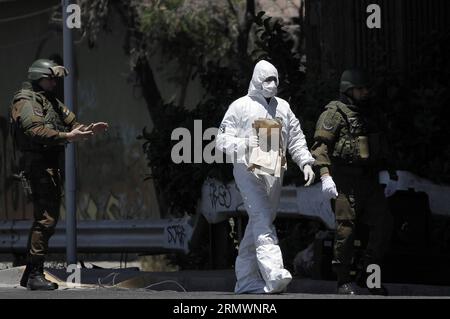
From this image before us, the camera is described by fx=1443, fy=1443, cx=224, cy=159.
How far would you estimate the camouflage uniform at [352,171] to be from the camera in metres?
12.2

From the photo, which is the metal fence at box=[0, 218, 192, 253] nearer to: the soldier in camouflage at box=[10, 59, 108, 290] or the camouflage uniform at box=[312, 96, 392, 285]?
the soldier in camouflage at box=[10, 59, 108, 290]

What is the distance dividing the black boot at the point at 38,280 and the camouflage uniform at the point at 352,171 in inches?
99.7

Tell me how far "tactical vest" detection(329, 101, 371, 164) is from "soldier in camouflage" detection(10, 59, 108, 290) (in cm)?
208

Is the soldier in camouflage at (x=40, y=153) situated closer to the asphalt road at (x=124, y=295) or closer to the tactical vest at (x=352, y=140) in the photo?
the asphalt road at (x=124, y=295)

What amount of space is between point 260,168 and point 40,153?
2124mm

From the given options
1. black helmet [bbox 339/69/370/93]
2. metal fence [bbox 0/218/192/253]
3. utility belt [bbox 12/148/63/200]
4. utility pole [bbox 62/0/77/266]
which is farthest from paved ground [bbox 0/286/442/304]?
metal fence [bbox 0/218/192/253]

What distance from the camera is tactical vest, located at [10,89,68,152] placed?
41.7 ft

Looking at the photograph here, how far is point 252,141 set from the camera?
11938 millimetres

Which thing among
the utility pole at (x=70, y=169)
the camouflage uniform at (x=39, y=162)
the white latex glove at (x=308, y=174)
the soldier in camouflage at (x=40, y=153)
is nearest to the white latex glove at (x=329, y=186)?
the white latex glove at (x=308, y=174)

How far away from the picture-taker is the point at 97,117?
22797mm

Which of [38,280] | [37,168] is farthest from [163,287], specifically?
[37,168]

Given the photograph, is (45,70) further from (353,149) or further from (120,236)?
(120,236)

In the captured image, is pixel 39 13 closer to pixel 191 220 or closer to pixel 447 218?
pixel 191 220
